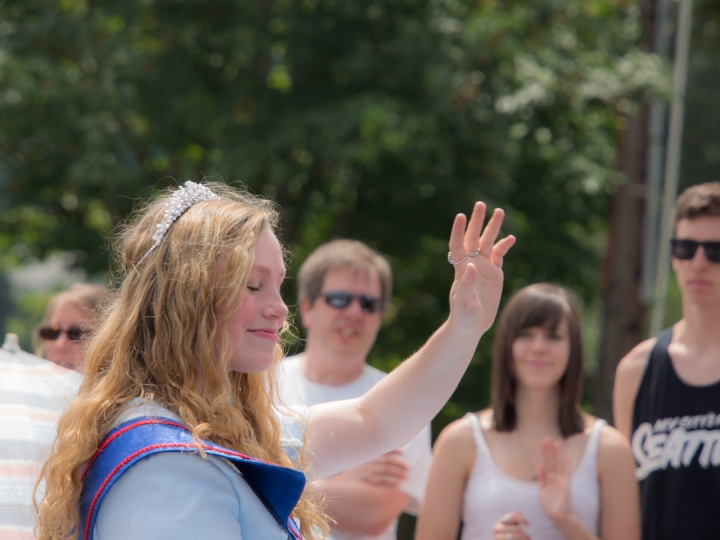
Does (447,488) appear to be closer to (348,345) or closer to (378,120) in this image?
(348,345)

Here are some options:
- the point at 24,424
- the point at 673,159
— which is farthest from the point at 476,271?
the point at 673,159

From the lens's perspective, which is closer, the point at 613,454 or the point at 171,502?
the point at 171,502

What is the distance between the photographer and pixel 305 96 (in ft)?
22.9

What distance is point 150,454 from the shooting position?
4.47 ft

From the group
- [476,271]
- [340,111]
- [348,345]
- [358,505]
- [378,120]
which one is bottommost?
[358,505]

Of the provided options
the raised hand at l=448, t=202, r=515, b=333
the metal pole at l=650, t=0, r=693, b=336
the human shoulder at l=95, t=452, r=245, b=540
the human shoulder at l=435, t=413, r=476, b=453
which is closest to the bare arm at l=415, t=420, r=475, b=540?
the human shoulder at l=435, t=413, r=476, b=453

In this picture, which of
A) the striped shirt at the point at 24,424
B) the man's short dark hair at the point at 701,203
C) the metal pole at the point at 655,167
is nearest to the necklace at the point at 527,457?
the man's short dark hair at the point at 701,203

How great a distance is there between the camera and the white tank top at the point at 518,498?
285 centimetres

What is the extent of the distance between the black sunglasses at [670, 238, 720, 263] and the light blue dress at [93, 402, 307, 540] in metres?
2.35

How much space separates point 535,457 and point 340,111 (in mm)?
4051

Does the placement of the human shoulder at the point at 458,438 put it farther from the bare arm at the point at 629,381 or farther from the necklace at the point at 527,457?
the bare arm at the point at 629,381

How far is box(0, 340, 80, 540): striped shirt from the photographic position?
1760mm

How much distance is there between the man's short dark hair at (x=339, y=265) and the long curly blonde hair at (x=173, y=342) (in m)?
1.90

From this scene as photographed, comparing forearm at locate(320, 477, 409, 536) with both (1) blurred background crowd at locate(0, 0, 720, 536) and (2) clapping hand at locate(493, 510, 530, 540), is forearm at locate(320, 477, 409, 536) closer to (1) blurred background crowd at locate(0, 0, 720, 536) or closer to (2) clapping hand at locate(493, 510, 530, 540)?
(2) clapping hand at locate(493, 510, 530, 540)
